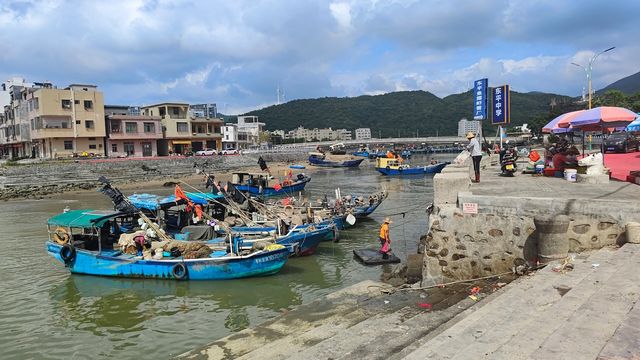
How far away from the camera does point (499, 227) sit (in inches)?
350

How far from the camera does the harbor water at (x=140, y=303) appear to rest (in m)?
10.7

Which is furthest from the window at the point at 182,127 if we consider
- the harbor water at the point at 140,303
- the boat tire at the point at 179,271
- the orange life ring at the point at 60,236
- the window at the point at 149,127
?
the boat tire at the point at 179,271

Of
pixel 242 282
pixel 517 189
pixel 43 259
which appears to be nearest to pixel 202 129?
pixel 43 259

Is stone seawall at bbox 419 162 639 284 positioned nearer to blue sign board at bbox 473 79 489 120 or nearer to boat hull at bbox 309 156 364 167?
blue sign board at bbox 473 79 489 120

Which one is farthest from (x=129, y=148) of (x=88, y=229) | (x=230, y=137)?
(x=88, y=229)

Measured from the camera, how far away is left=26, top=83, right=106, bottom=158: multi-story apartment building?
57.8 m

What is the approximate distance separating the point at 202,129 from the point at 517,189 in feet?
234

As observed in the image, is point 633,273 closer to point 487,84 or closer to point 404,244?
point 404,244

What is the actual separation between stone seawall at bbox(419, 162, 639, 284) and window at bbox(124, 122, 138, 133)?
63441 millimetres

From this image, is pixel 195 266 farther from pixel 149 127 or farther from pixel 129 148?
pixel 149 127

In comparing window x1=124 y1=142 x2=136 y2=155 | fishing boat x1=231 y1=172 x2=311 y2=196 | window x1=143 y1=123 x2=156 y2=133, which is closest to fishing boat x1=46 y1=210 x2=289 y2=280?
fishing boat x1=231 y1=172 x2=311 y2=196

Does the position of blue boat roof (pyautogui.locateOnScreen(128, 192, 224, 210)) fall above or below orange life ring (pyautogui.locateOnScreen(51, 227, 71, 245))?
above

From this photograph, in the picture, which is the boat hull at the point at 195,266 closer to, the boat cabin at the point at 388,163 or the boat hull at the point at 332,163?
the boat cabin at the point at 388,163

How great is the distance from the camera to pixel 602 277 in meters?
6.32
